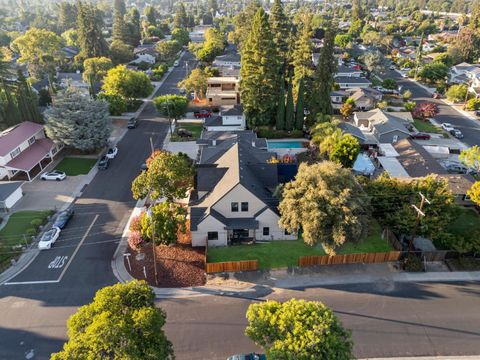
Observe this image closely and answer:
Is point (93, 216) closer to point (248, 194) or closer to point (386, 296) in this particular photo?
point (248, 194)

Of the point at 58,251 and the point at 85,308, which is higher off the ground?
the point at 85,308

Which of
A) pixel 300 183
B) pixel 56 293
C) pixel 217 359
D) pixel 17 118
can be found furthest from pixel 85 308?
pixel 17 118

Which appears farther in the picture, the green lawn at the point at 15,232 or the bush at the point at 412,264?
the green lawn at the point at 15,232

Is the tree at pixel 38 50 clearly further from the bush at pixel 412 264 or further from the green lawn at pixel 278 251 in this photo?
the bush at pixel 412 264

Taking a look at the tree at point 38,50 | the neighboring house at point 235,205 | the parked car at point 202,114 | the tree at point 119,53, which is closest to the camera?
the neighboring house at point 235,205

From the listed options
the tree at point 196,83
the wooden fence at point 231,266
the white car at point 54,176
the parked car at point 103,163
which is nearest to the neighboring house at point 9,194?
the white car at point 54,176

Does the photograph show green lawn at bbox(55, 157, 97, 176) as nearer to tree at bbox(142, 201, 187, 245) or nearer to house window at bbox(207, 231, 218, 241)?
tree at bbox(142, 201, 187, 245)
